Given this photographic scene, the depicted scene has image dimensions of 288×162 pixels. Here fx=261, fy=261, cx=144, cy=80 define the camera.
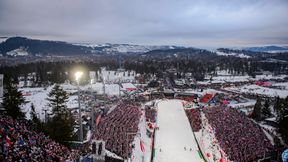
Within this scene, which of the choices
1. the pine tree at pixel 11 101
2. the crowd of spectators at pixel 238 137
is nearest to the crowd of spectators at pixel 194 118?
the crowd of spectators at pixel 238 137

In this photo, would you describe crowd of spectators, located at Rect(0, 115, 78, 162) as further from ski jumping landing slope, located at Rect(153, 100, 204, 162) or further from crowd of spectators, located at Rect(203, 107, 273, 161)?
crowd of spectators, located at Rect(203, 107, 273, 161)

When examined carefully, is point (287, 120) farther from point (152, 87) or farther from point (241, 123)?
point (152, 87)

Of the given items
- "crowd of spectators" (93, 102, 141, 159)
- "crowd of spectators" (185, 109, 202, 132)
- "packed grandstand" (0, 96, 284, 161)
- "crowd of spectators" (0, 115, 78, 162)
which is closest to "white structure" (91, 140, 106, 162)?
"packed grandstand" (0, 96, 284, 161)

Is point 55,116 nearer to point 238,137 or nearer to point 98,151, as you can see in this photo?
point 98,151

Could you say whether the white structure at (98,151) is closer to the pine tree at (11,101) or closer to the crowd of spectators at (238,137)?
the pine tree at (11,101)

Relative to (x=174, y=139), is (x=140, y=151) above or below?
above

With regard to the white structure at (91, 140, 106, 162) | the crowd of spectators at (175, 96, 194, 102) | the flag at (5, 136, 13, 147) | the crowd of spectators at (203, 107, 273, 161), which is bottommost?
the crowd of spectators at (175, 96, 194, 102)

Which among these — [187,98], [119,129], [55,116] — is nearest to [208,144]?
[119,129]
